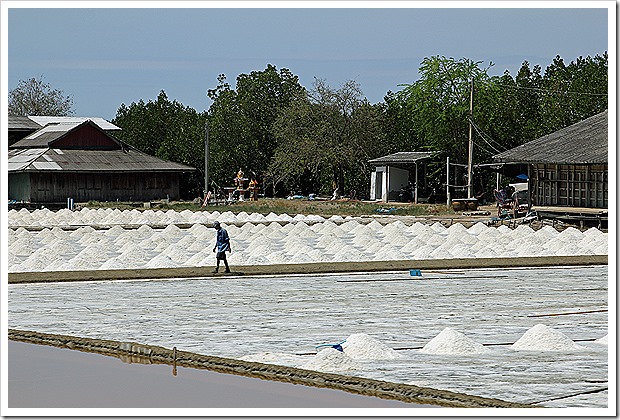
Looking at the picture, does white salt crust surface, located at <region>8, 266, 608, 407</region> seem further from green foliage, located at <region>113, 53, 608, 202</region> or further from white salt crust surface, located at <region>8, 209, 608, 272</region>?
green foliage, located at <region>113, 53, 608, 202</region>

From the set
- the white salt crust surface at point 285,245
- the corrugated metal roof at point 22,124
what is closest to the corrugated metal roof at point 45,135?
the corrugated metal roof at point 22,124

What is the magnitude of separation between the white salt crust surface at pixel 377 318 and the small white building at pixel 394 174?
83.1 ft

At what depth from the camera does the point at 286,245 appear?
26312 mm

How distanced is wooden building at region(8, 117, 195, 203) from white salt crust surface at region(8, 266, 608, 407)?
31.4 m

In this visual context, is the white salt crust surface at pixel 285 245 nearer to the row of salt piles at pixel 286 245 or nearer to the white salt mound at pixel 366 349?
the row of salt piles at pixel 286 245

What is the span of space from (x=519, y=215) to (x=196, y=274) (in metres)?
18.8

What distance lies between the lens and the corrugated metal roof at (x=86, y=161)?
4922 cm

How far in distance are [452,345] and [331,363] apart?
1696mm

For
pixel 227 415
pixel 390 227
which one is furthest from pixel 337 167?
pixel 227 415

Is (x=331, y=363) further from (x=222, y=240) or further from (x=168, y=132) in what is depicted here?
(x=168, y=132)

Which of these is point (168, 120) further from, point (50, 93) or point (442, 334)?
point (442, 334)

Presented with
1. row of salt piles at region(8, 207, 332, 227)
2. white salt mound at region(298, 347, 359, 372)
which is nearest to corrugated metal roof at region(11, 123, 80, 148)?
row of salt piles at region(8, 207, 332, 227)

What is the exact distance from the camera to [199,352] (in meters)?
11.7

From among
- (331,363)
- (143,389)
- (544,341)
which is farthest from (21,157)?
(143,389)
